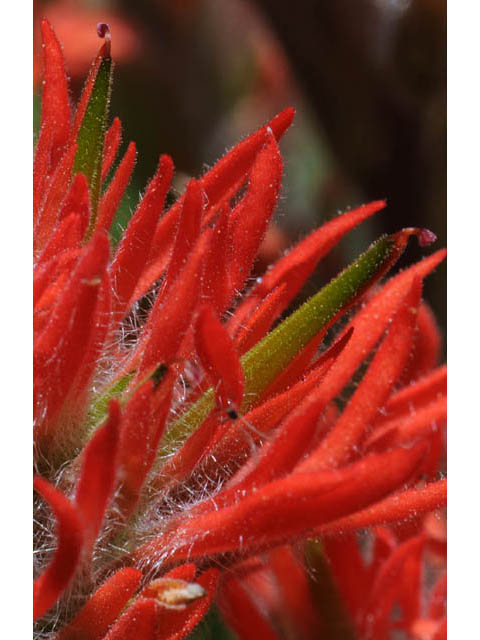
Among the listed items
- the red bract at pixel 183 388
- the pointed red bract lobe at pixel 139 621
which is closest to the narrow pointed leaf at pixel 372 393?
the red bract at pixel 183 388

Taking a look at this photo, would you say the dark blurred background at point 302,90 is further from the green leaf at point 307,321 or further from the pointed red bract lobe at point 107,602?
the pointed red bract lobe at point 107,602

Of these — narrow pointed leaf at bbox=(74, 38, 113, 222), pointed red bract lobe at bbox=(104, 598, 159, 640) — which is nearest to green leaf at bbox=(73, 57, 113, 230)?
narrow pointed leaf at bbox=(74, 38, 113, 222)

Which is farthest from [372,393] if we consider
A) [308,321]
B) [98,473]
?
[98,473]

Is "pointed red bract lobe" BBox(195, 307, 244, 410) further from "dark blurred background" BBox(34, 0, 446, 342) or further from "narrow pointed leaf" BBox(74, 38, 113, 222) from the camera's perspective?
"dark blurred background" BBox(34, 0, 446, 342)

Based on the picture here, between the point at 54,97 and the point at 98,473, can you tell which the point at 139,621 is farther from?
Result: the point at 54,97

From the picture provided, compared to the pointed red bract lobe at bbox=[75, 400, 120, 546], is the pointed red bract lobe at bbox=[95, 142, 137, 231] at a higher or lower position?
higher

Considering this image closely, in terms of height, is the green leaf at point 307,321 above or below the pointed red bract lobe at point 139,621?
above
